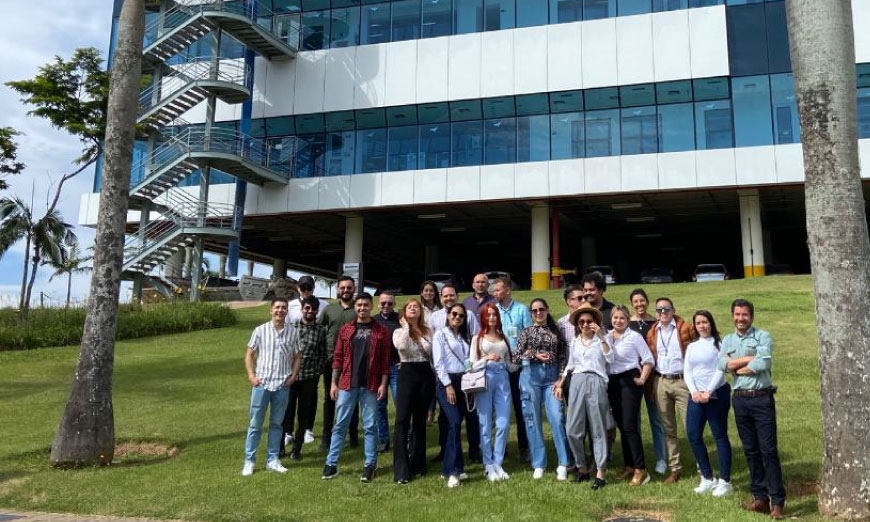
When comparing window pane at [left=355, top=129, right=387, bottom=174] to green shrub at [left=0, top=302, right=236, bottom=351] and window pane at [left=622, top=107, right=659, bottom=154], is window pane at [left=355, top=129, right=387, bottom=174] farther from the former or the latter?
green shrub at [left=0, top=302, right=236, bottom=351]

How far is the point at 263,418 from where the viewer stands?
7.43 m

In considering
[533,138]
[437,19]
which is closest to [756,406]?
[533,138]

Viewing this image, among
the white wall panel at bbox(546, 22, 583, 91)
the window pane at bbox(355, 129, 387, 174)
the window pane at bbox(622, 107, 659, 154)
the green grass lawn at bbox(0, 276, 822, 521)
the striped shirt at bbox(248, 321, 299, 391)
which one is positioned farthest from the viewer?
the window pane at bbox(355, 129, 387, 174)

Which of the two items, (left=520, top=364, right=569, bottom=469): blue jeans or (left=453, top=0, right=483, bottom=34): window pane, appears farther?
(left=453, top=0, right=483, bottom=34): window pane

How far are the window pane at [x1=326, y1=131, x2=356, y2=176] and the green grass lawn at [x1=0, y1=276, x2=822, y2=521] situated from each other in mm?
18878

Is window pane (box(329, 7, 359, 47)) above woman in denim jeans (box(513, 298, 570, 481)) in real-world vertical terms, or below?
above

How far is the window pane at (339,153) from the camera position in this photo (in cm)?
3125

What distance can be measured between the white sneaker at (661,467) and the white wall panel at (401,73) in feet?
82.5

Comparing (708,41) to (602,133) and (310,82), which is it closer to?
(602,133)

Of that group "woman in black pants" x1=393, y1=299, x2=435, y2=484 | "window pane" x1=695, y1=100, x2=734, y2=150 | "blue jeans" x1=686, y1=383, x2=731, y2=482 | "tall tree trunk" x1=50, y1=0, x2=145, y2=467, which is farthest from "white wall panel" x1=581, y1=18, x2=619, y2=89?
"blue jeans" x1=686, y1=383, x2=731, y2=482

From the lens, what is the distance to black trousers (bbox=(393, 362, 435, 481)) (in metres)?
6.85

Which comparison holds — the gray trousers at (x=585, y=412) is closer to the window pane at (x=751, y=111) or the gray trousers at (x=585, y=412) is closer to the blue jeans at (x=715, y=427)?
the blue jeans at (x=715, y=427)

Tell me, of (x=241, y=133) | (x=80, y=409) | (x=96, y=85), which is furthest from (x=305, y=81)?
(x=80, y=409)

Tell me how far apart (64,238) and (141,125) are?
24.6 feet
